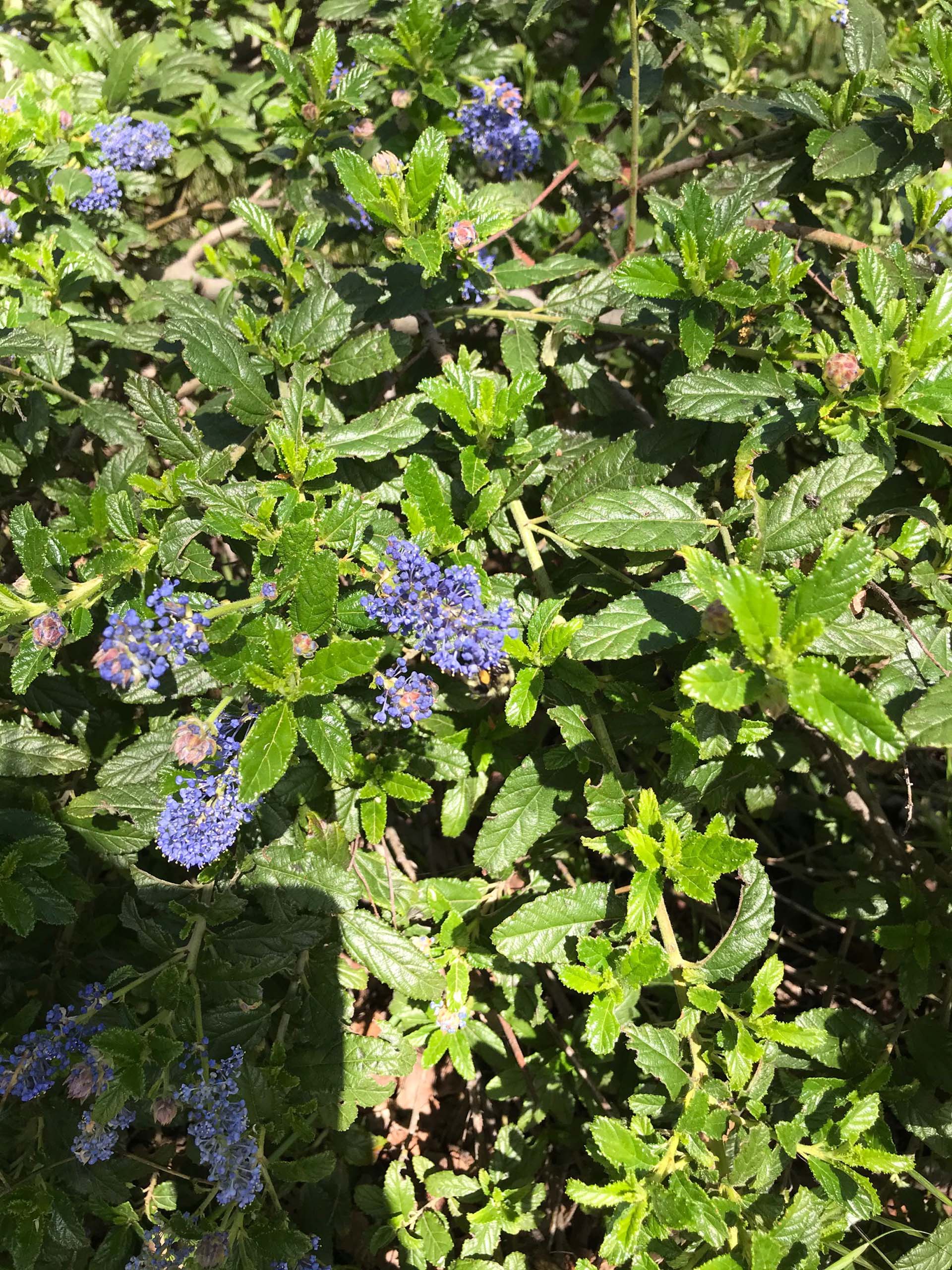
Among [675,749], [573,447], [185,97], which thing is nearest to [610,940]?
[675,749]

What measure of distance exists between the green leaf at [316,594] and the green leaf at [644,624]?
0.57 metres

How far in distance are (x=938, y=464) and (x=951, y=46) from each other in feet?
3.55

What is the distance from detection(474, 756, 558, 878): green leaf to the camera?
7.65 ft

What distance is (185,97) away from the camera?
352 centimetres

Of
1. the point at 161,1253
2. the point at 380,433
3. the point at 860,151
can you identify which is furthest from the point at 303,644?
the point at 860,151

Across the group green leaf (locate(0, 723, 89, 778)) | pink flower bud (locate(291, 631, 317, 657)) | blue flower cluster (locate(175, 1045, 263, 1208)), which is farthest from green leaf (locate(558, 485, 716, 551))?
blue flower cluster (locate(175, 1045, 263, 1208))

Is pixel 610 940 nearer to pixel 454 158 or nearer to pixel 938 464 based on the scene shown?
pixel 938 464

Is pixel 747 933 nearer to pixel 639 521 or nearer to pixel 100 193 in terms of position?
pixel 639 521

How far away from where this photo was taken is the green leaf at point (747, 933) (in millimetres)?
2123

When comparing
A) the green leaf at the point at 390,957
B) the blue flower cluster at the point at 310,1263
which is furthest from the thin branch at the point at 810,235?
the blue flower cluster at the point at 310,1263

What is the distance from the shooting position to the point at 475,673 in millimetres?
1962

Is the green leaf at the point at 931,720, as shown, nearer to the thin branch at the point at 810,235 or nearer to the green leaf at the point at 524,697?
the green leaf at the point at 524,697

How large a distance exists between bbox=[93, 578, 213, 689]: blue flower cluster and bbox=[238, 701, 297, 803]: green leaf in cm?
22

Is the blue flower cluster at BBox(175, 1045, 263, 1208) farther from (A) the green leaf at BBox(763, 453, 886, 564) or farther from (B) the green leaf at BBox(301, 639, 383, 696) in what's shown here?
(A) the green leaf at BBox(763, 453, 886, 564)
